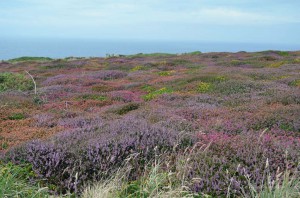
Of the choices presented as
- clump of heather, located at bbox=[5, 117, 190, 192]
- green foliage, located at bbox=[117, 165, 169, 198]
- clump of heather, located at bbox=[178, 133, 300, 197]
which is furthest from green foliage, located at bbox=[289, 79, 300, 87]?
green foliage, located at bbox=[117, 165, 169, 198]

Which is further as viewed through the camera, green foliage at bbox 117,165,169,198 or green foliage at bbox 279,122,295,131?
green foliage at bbox 279,122,295,131

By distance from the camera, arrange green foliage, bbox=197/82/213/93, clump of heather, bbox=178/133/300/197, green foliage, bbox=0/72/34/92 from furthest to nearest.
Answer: green foliage, bbox=0/72/34/92 < green foliage, bbox=197/82/213/93 < clump of heather, bbox=178/133/300/197

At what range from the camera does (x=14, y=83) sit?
23.3 m

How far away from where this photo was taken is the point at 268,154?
6.54 m

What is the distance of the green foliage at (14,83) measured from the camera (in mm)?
22375

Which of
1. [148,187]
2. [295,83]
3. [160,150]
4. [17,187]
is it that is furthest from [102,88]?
[148,187]

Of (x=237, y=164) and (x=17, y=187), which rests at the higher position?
(x=237, y=164)

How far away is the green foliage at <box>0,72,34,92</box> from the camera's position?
22.4 meters

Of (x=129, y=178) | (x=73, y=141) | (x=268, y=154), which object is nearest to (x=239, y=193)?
(x=268, y=154)

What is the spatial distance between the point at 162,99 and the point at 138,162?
8.33 m

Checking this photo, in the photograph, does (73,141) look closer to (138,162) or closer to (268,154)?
(138,162)

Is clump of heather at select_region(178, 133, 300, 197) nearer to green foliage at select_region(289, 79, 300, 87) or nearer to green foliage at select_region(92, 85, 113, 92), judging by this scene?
green foliage at select_region(289, 79, 300, 87)

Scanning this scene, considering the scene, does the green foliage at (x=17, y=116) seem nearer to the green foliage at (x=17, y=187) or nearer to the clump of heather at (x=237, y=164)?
the green foliage at (x=17, y=187)

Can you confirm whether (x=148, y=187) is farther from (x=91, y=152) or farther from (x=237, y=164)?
(x=91, y=152)
